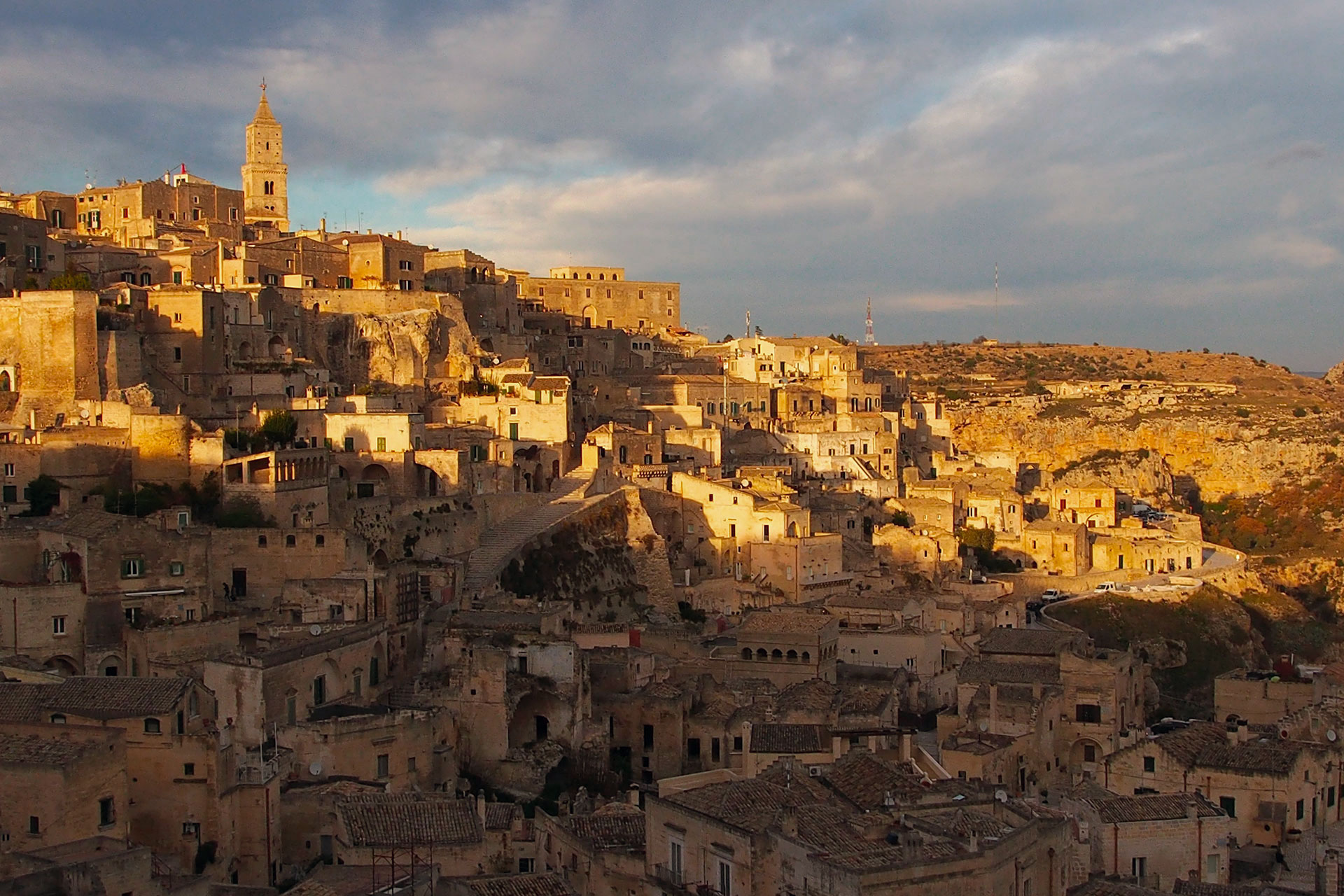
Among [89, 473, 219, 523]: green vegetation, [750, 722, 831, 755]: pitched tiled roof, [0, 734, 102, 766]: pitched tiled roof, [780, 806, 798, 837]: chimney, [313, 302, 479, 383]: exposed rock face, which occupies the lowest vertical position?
[750, 722, 831, 755]: pitched tiled roof

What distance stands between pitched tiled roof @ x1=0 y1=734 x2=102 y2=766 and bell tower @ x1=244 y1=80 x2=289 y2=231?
46393 mm

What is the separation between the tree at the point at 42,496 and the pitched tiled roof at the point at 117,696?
12108mm

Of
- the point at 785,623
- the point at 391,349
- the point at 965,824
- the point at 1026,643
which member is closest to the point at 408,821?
the point at 965,824

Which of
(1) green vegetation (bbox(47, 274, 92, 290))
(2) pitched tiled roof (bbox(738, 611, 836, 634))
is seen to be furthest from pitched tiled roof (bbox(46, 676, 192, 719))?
(1) green vegetation (bbox(47, 274, 92, 290))

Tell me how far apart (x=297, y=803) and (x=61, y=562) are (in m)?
9.97

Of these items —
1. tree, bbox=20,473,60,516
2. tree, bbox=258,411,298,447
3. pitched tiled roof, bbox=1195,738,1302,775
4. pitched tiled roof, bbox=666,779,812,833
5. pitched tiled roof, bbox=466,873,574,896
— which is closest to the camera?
pitched tiled roof, bbox=466,873,574,896

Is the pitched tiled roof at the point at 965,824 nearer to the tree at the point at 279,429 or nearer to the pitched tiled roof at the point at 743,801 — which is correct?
the pitched tiled roof at the point at 743,801

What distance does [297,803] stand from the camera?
26000 mm

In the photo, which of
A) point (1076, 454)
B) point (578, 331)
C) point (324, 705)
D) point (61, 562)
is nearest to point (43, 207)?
point (578, 331)

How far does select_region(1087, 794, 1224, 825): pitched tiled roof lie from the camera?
25594 mm

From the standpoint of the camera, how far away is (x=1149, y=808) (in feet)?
85.5

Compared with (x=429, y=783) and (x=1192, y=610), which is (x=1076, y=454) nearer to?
(x=1192, y=610)

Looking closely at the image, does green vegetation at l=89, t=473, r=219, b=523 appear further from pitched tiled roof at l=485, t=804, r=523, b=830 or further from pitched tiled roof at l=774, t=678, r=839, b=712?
pitched tiled roof at l=485, t=804, r=523, b=830

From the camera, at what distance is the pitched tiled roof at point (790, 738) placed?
30312 millimetres
